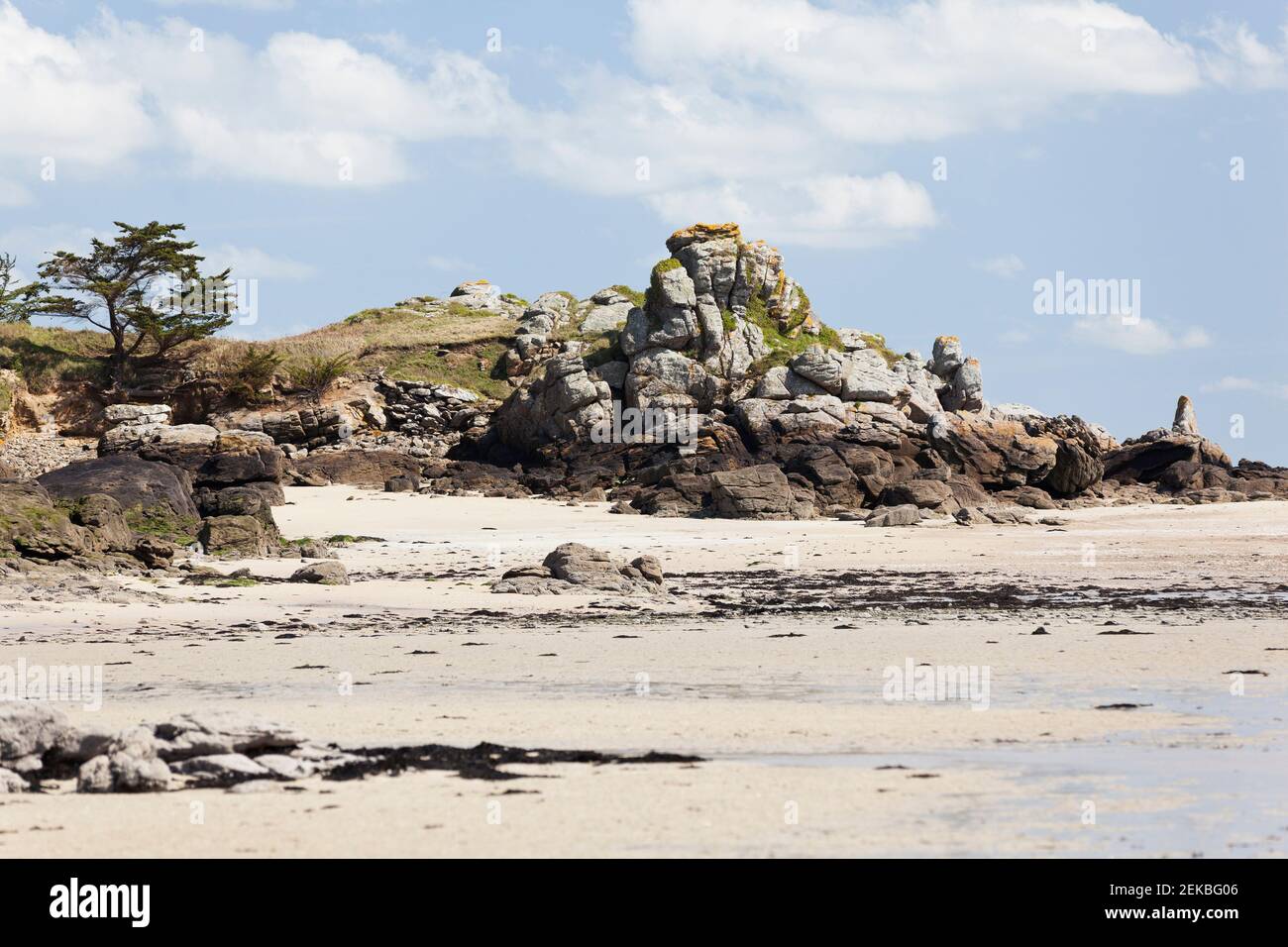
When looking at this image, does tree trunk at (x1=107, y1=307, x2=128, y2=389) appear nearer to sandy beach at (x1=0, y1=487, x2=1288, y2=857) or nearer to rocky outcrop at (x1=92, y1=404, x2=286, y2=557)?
rocky outcrop at (x1=92, y1=404, x2=286, y2=557)

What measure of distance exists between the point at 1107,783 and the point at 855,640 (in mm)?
5768

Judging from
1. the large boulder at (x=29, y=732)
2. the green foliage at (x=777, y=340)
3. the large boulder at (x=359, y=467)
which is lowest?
the large boulder at (x=29, y=732)

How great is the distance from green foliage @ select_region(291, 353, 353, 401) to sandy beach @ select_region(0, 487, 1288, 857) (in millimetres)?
27854

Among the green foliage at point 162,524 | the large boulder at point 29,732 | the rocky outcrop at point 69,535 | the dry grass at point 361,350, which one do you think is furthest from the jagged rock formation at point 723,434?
the large boulder at point 29,732

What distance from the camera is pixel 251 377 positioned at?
152 ft

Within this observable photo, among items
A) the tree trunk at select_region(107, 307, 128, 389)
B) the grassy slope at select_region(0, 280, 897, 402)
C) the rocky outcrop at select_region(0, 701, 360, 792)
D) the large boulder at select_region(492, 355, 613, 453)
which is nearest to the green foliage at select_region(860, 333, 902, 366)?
the grassy slope at select_region(0, 280, 897, 402)

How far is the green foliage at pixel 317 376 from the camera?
46.7m

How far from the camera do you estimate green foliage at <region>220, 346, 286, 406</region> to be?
46.0 m

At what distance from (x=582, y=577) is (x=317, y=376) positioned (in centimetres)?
3257

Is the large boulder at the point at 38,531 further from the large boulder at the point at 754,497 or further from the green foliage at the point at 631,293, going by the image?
the green foliage at the point at 631,293

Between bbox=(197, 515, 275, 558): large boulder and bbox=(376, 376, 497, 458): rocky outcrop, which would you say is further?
bbox=(376, 376, 497, 458): rocky outcrop

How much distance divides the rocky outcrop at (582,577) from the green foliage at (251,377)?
31.6 m
